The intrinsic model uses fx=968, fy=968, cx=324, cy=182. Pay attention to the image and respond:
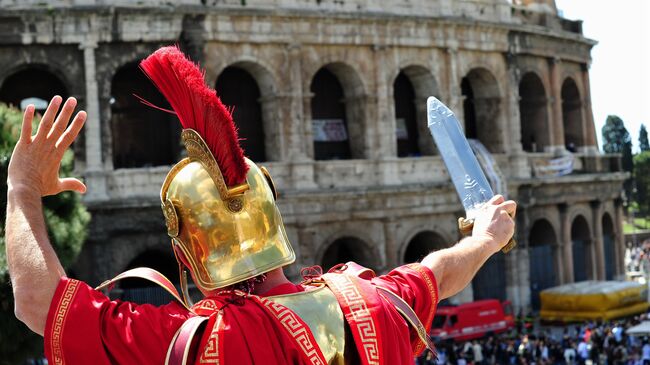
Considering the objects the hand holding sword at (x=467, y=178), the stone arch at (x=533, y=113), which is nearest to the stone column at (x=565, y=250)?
the stone arch at (x=533, y=113)

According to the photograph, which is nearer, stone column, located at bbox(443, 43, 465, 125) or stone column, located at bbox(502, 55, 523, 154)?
stone column, located at bbox(443, 43, 465, 125)

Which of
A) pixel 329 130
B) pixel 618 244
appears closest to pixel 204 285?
pixel 329 130

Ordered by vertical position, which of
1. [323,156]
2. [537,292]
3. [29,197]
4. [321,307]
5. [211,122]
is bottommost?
[537,292]

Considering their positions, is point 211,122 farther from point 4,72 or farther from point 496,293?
point 496,293

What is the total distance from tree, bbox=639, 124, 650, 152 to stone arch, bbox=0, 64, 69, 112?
6056cm

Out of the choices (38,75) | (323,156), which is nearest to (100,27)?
(38,75)

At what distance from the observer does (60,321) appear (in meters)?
3.15

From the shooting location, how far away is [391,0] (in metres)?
27.1

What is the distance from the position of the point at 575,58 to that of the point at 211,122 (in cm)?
3144

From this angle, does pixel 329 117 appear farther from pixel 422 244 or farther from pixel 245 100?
pixel 422 244

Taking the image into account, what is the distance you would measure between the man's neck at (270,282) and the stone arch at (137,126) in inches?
843

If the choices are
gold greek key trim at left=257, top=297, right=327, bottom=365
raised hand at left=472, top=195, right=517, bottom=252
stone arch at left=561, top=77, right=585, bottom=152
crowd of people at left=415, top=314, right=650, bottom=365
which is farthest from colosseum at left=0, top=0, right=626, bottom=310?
gold greek key trim at left=257, top=297, right=327, bottom=365

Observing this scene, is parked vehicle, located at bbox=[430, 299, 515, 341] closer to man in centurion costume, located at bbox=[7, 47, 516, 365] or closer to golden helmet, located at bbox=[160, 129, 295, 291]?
man in centurion costume, located at bbox=[7, 47, 516, 365]

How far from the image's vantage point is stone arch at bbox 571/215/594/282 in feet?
109
